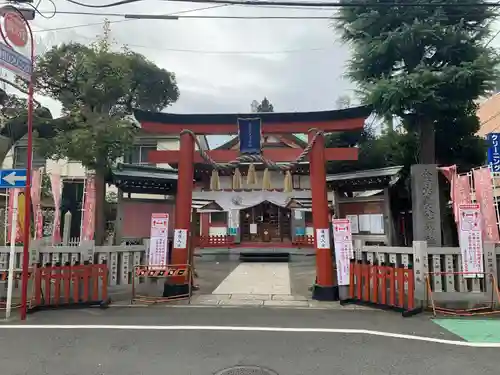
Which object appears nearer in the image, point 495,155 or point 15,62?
point 15,62

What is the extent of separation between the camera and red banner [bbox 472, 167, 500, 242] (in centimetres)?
846

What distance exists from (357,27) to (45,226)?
1648 cm

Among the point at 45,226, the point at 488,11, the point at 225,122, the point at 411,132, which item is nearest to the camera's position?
the point at 225,122

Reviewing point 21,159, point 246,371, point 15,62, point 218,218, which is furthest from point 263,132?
point 21,159

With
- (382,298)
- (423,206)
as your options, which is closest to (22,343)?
(382,298)

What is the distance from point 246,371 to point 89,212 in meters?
9.29

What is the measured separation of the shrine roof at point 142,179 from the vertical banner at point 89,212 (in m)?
2.10

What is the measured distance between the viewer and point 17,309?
7.91 metres

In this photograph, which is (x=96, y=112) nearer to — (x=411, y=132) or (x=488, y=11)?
(x=411, y=132)

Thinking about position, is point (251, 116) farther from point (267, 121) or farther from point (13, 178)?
point (13, 178)

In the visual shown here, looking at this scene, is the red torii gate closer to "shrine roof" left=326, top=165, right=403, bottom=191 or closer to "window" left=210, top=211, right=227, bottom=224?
"shrine roof" left=326, top=165, right=403, bottom=191

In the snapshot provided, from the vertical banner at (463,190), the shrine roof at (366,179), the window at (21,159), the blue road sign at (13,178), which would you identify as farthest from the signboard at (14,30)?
the window at (21,159)

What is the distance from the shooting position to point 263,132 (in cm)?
1066

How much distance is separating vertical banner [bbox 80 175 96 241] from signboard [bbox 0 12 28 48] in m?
5.94
